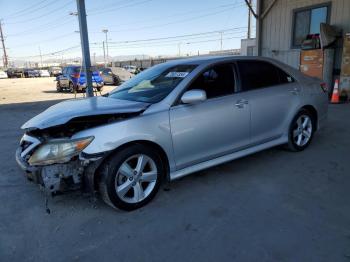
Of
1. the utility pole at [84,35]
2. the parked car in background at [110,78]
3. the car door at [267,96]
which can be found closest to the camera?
the car door at [267,96]

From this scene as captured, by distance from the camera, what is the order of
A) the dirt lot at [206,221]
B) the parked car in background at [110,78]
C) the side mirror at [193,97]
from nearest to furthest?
the dirt lot at [206,221] < the side mirror at [193,97] < the parked car in background at [110,78]

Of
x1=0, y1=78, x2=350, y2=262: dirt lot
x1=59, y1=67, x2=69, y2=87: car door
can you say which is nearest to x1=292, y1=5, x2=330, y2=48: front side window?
x1=0, y1=78, x2=350, y2=262: dirt lot

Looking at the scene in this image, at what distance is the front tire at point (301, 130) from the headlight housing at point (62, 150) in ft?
10.2

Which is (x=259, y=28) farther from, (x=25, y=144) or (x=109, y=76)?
(x=109, y=76)

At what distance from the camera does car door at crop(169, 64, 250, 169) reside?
3.22m

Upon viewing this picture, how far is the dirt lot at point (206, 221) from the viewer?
2379 millimetres

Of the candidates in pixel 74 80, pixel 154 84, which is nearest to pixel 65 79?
pixel 74 80

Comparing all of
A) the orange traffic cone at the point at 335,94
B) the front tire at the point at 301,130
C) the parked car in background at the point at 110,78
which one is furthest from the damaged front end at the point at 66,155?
the parked car in background at the point at 110,78

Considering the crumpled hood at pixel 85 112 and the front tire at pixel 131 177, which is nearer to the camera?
the front tire at pixel 131 177

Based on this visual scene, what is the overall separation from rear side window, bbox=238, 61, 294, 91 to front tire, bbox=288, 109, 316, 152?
0.61 m

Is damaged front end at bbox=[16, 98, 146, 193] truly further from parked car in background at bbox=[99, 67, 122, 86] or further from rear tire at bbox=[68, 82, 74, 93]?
parked car in background at bbox=[99, 67, 122, 86]

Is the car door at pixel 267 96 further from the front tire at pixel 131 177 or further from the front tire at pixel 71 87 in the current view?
the front tire at pixel 71 87

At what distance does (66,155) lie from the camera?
9.04 feet

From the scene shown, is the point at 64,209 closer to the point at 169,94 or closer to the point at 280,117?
the point at 169,94
